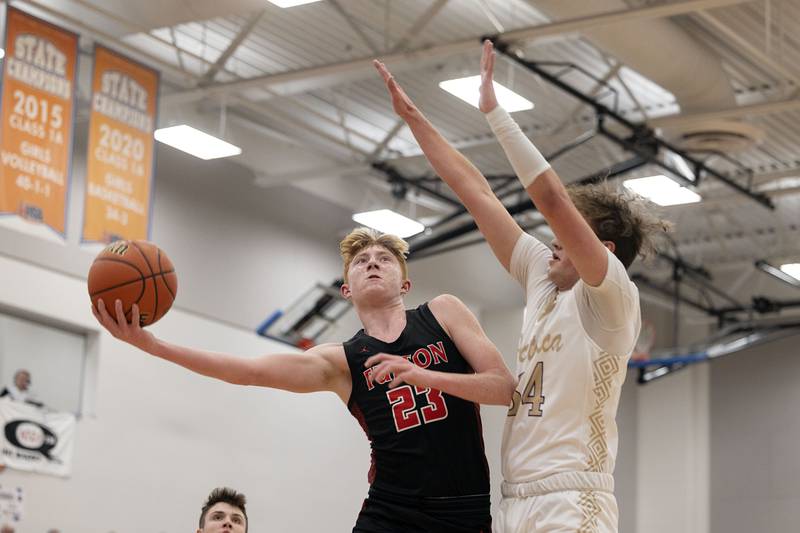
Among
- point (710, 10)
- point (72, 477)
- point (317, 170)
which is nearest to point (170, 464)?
point (72, 477)

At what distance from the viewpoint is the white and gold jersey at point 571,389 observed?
160 inches

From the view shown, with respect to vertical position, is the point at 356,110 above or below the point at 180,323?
above

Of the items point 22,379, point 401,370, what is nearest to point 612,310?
point 401,370

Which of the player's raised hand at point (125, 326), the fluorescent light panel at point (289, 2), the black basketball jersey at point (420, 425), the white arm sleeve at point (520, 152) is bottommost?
the black basketball jersey at point (420, 425)

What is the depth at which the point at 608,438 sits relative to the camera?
4.19 metres

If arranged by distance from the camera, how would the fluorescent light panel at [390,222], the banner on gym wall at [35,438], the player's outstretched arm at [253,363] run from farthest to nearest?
1. the fluorescent light panel at [390,222]
2. the banner on gym wall at [35,438]
3. the player's outstretched arm at [253,363]

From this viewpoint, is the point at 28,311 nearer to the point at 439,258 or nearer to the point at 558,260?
the point at 439,258

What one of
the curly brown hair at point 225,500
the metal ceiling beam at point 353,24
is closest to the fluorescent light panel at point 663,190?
the metal ceiling beam at point 353,24

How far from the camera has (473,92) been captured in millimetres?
12203

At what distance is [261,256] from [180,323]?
206 cm

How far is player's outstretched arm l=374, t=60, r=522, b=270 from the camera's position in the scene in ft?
15.1

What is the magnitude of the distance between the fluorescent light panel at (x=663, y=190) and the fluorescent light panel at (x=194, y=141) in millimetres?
4838

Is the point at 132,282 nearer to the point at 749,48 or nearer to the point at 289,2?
the point at 289,2

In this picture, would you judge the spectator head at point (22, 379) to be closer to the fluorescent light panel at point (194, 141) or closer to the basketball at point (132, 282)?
the fluorescent light panel at point (194, 141)
